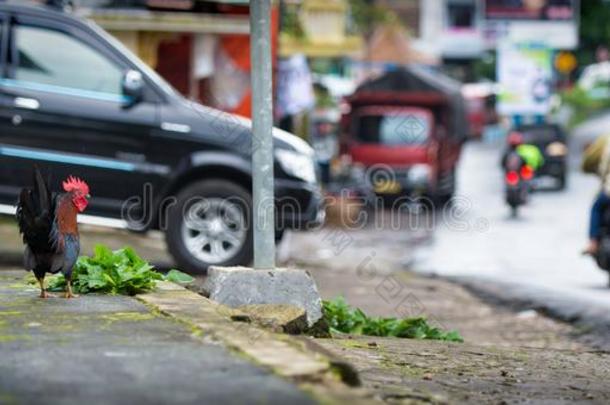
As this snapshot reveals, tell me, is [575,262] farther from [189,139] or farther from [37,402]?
[37,402]

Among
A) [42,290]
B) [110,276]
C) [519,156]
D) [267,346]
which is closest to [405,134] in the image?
[519,156]

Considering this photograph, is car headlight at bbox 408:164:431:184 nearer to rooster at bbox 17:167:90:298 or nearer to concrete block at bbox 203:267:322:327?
concrete block at bbox 203:267:322:327

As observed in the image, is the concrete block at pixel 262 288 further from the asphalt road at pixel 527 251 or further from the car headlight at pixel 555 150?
the car headlight at pixel 555 150

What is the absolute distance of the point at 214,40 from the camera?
18.7 m

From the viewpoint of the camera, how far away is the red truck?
26797 mm

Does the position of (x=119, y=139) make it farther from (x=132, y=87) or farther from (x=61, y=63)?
(x=61, y=63)

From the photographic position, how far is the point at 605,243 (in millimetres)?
13250

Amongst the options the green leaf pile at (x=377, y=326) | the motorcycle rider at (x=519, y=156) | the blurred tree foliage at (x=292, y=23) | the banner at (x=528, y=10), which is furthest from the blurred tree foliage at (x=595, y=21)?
the green leaf pile at (x=377, y=326)

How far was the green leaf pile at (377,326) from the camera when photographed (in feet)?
27.5

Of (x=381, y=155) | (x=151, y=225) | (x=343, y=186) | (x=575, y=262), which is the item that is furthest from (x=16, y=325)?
(x=381, y=155)

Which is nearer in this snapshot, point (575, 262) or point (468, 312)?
point (468, 312)

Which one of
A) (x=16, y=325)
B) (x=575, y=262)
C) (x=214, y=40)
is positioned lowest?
(x=575, y=262)

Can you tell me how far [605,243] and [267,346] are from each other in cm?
825

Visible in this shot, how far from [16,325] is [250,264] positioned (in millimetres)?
6536
